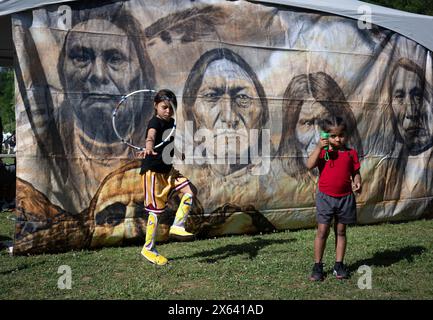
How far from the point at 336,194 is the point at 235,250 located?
188cm

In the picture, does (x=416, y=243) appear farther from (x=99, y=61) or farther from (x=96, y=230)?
(x=99, y=61)

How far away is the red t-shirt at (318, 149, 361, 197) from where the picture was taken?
205 inches

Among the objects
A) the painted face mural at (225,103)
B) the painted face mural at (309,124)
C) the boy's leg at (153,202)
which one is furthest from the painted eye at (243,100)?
the boy's leg at (153,202)

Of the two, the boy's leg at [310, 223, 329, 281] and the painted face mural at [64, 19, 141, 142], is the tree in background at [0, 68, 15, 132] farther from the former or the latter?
the boy's leg at [310, 223, 329, 281]

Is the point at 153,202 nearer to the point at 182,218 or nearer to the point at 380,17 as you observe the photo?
the point at 182,218

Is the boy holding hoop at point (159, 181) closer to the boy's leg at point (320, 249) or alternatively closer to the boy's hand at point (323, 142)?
the boy's leg at point (320, 249)

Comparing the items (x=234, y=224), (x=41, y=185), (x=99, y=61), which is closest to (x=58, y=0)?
(x=99, y=61)

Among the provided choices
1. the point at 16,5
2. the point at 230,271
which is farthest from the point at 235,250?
the point at 16,5

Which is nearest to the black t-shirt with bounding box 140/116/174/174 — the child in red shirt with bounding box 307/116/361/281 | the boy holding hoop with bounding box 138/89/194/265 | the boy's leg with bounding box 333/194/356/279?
the boy holding hoop with bounding box 138/89/194/265

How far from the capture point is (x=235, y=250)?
6.59 m

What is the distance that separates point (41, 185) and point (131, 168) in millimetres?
1163

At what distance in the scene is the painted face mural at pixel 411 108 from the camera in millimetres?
8570

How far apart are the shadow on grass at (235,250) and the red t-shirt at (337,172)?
4.85 ft

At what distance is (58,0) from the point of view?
249 inches
